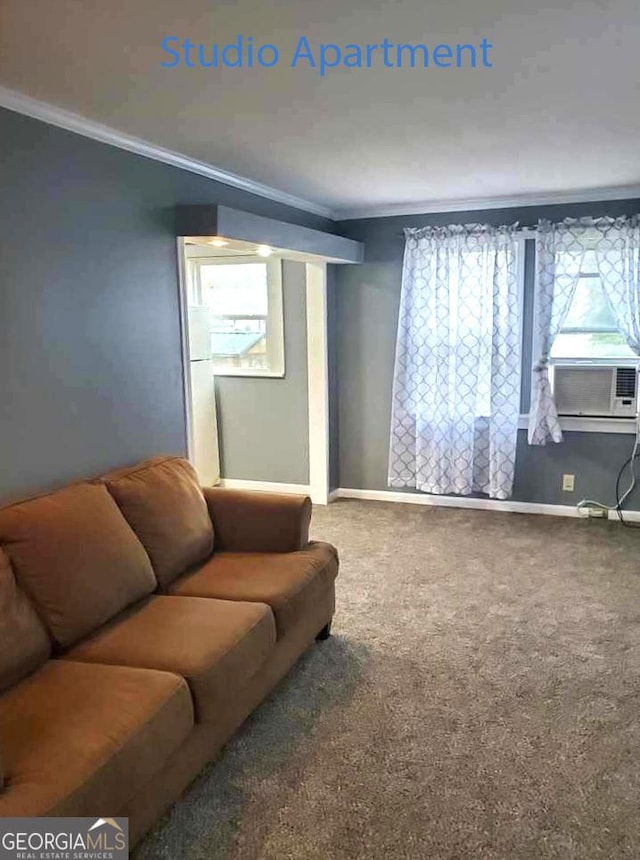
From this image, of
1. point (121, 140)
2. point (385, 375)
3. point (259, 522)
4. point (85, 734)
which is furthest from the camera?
point (385, 375)

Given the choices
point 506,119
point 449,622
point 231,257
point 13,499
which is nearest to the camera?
point 13,499

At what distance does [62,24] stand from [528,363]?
12.5ft

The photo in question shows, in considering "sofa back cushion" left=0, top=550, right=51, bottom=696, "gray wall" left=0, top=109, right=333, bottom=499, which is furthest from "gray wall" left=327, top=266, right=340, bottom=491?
"sofa back cushion" left=0, top=550, right=51, bottom=696

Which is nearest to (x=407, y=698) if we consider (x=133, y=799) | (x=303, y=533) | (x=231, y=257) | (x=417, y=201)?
(x=303, y=533)

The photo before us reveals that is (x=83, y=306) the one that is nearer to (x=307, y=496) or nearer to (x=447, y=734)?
(x=307, y=496)

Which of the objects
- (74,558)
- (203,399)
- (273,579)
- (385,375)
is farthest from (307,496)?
(203,399)

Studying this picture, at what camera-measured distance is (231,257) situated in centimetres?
547

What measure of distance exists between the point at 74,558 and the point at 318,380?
3.20 m

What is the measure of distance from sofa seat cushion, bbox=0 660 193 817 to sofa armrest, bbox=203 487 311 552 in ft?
3.59

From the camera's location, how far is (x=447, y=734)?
2402 millimetres

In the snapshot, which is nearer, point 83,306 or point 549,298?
point 83,306

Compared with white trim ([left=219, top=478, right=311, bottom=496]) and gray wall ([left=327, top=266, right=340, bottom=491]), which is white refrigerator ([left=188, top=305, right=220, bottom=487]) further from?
gray wall ([left=327, top=266, right=340, bottom=491])

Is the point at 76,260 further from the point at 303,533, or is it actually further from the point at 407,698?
the point at 407,698

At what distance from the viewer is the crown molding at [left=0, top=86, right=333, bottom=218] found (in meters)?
2.46
